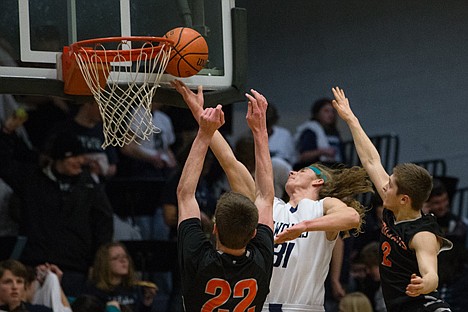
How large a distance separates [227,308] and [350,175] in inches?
67.5

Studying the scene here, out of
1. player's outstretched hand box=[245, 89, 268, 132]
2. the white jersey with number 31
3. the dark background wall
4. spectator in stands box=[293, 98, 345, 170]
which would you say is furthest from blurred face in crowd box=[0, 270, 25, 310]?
the dark background wall

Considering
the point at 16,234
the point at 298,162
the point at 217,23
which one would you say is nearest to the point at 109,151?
the point at 16,234

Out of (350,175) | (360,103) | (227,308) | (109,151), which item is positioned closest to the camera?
(227,308)

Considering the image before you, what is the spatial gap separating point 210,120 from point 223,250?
69cm

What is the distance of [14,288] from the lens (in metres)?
8.18

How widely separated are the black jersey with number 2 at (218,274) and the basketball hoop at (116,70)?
1.27 metres

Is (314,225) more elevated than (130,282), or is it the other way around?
(314,225)

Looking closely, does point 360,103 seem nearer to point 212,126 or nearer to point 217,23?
point 217,23

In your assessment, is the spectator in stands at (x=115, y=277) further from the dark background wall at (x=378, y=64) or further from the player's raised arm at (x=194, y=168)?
the dark background wall at (x=378, y=64)

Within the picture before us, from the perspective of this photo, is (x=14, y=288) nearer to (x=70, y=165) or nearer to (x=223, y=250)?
(x=70, y=165)

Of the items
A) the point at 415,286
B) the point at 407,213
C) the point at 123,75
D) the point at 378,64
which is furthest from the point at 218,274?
the point at 378,64

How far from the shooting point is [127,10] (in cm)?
684

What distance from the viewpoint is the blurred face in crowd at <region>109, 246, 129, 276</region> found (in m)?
8.90

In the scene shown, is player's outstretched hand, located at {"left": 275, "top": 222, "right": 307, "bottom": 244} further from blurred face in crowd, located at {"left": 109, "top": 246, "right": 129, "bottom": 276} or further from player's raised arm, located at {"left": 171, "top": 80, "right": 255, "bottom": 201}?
blurred face in crowd, located at {"left": 109, "top": 246, "right": 129, "bottom": 276}
